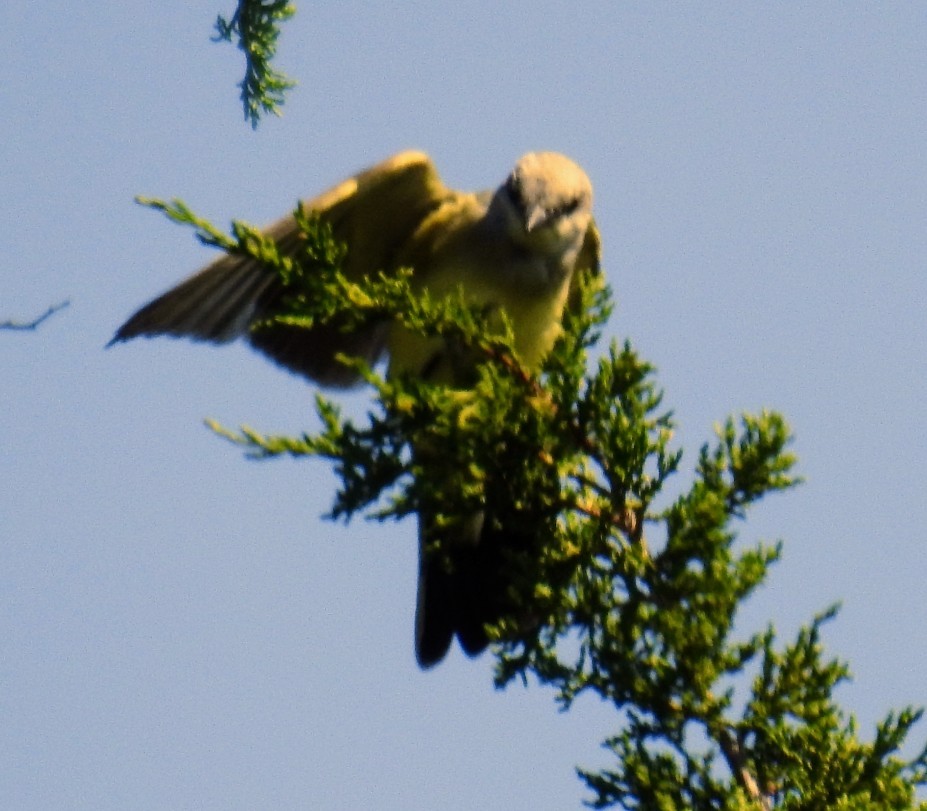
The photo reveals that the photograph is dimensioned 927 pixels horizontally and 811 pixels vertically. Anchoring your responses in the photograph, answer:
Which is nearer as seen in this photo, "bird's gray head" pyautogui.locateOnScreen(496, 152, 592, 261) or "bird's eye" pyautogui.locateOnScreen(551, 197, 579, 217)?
"bird's gray head" pyautogui.locateOnScreen(496, 152, 592, 261)

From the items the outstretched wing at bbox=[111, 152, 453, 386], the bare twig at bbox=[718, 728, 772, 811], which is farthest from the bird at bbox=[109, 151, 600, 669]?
the bare twig at bbox=[718, 728, 772, 811]

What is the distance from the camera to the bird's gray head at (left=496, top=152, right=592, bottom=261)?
5.57m

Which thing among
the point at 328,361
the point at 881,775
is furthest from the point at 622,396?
the point at 328,361

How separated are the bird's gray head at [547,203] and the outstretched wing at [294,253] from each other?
1.00 ft

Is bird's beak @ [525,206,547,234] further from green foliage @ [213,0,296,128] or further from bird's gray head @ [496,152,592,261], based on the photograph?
green foliage @ [213,0,296,128]

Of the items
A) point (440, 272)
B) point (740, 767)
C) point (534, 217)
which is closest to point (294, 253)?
point (440, 272)

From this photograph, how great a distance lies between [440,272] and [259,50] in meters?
1.18

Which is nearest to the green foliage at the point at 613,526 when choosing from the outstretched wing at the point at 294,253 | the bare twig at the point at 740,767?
the bare twig at the point at 740,767

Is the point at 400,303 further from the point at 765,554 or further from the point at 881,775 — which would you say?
the point at 881,775

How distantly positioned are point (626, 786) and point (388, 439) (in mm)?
1091

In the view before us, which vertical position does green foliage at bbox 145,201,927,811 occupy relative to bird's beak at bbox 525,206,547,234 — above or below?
below

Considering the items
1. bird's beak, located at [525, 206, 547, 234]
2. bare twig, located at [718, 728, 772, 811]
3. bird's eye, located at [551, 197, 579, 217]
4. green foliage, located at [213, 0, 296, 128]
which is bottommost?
bare twig, located at [718, 728, 772, 811]

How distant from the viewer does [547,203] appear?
18.6 feet

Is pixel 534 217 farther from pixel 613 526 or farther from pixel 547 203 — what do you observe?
pixel 613 526
